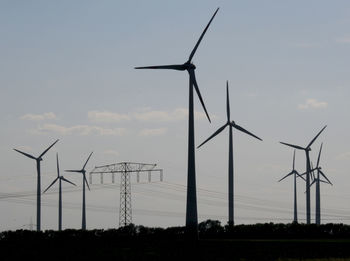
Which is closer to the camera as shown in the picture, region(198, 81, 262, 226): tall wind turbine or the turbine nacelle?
the turbine nacelle

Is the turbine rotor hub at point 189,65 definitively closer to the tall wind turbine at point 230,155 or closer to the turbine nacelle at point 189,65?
the turbine nacelle at point 189,65

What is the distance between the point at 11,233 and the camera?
165500mm

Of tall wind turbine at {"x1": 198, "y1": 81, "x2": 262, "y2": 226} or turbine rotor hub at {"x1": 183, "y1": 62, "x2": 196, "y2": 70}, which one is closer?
turbine rotor hub at {"x1": 183, "y1": 62, "x2": 196, "y2": 70}

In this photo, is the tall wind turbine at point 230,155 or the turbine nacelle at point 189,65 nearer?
the turbine nacelle at point 189,65

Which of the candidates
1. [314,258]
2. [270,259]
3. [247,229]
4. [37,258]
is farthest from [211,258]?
[247,229]

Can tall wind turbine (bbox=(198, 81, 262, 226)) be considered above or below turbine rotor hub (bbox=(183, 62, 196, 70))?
below

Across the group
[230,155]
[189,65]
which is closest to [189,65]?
[189,65]

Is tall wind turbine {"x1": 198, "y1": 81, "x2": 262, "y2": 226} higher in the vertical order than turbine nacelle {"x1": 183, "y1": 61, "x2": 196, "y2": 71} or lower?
lower

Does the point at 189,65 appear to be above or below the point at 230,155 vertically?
above

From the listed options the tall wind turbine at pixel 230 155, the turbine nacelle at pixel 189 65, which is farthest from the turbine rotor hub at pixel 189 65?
the tall wind turbine at pixel 230 155

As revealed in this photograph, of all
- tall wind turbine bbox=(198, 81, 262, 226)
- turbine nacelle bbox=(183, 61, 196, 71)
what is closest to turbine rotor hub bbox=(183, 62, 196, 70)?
turbine nacelle bbox=(183, 61, 196, 71)

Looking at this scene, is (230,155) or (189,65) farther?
(230,155)

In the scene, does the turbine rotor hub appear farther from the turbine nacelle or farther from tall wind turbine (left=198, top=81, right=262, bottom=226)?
tall wind turbine (left=198, top=81, right=262, bottom=226)

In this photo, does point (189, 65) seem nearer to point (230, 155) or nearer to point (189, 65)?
point (189, 65)
